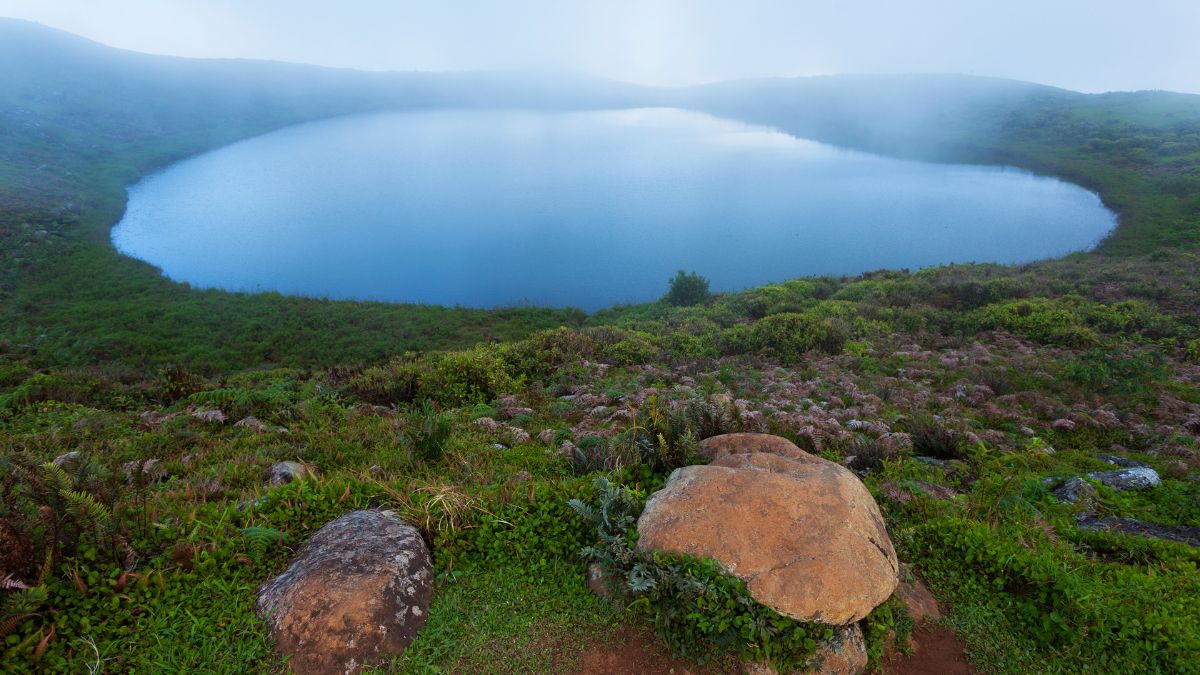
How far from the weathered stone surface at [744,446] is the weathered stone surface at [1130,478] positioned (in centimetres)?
450

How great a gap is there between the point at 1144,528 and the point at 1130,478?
148cm

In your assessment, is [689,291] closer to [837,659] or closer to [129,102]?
[837,659]

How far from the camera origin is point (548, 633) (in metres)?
4.39

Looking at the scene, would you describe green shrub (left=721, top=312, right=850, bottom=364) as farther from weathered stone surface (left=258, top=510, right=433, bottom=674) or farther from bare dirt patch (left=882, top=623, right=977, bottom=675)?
weathered stone surface (left=258, top=510, right=433, bottom=674)

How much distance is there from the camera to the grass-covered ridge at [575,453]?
418cm

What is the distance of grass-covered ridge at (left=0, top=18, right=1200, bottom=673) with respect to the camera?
418 centimetres

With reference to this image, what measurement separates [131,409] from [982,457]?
15.9 metres

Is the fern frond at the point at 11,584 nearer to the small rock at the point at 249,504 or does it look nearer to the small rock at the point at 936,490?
the small rock at the point at 249,504

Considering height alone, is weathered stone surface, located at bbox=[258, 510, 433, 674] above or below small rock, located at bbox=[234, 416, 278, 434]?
above

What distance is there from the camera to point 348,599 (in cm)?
423

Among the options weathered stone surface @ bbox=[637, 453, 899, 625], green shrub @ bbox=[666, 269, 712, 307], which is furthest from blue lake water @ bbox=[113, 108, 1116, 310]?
weathered stone surface @ bbox=[637, 453, 899, 625]

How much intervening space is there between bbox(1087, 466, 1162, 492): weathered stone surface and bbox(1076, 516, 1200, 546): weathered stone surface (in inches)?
37.3

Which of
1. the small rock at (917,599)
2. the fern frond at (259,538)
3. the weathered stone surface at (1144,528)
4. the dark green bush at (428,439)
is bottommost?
the dark green bush at (428,439)

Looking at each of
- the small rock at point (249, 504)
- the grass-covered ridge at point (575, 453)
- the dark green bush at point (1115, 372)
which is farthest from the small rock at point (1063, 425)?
the small rock at point (249, 504)
